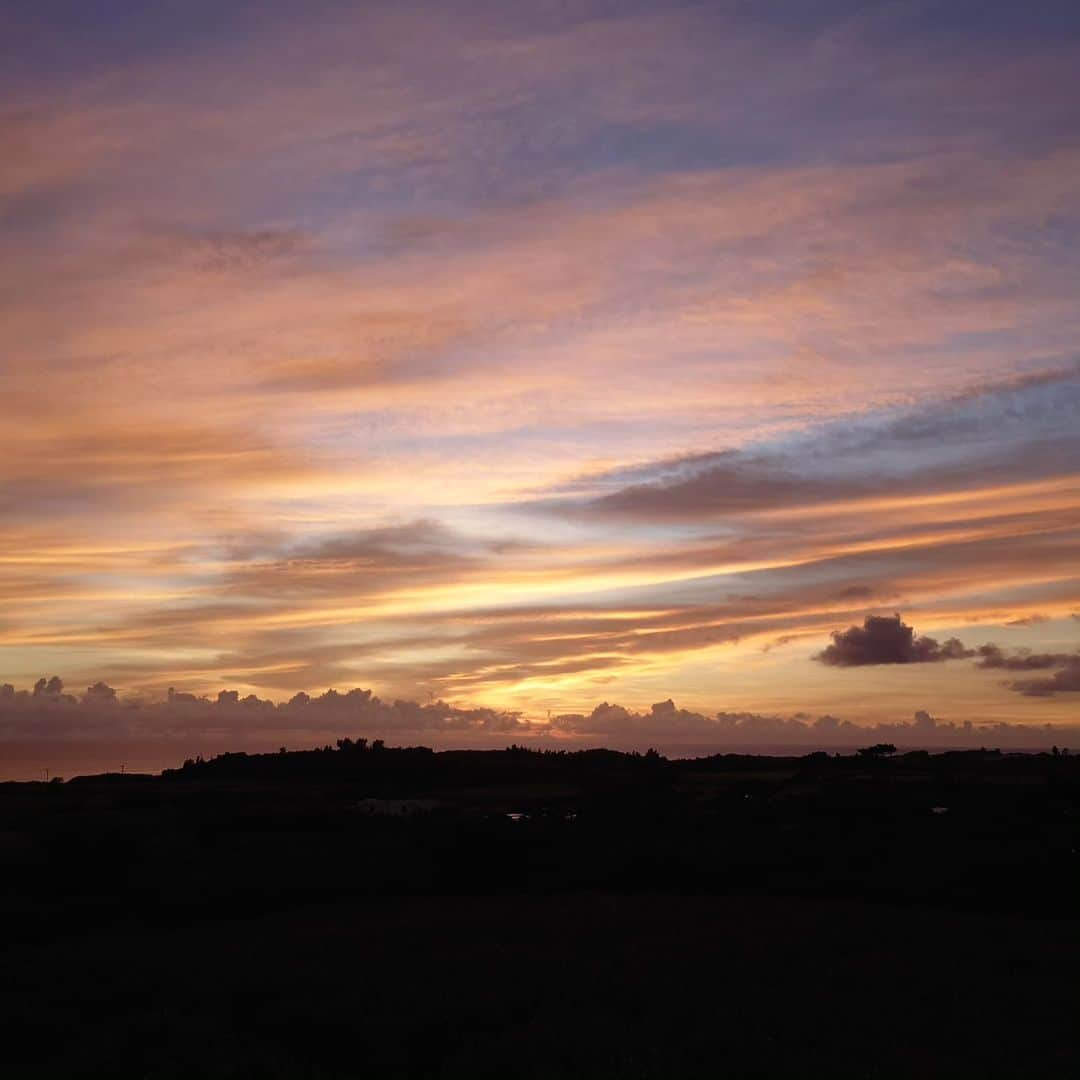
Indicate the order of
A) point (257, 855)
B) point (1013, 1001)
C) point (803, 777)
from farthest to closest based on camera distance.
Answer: point (803, 777), point (257, 855), point (1013, 1001)

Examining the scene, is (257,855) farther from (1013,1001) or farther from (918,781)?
(918,781)

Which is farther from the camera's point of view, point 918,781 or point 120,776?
point 120,776

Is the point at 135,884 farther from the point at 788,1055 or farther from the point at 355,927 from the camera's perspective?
the point at 788,1055

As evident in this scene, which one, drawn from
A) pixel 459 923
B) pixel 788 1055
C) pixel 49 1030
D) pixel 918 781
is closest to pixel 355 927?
Answer: pixel 459 923

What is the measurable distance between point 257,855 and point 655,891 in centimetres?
1337

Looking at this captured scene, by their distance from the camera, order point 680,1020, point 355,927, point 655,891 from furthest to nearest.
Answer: point 655,891
point 355,927
point 680,1020

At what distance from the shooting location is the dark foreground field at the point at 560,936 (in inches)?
620

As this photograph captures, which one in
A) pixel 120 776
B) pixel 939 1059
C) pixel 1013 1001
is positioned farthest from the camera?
pixel 120 776

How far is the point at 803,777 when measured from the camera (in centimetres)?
6406

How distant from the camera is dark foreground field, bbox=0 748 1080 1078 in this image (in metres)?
15.7

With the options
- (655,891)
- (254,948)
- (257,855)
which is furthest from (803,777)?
(254,948)

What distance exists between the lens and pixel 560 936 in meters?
24.1

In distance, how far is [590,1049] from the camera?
603 inches

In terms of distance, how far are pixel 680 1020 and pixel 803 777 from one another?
4932cm
